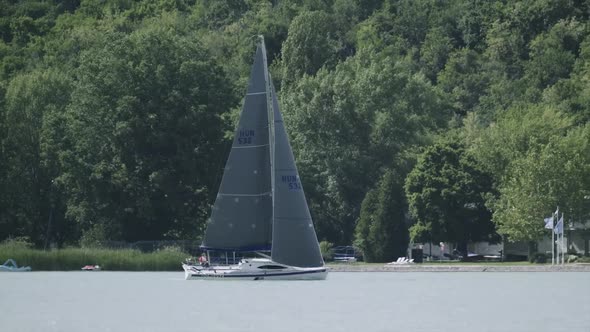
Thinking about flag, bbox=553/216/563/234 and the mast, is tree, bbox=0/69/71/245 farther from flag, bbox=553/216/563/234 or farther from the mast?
flag, bbox=553/216/563/234

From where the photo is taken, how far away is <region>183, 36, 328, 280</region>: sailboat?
217 feet

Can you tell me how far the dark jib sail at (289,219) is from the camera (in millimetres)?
65312

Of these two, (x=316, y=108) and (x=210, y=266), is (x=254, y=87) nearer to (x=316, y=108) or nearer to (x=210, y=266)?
(x=210, y=266)

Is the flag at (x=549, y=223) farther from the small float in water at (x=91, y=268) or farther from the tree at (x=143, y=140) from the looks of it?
the small float in water at (x=91, y=268)

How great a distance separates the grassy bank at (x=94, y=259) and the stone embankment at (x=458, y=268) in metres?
9.71

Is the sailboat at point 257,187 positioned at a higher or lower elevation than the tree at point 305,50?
lower

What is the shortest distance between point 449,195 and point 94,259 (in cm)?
→ 2332

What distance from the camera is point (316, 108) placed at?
103 meters

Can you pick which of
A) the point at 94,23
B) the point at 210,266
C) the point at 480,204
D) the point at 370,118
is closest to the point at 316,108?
the point at 370,118

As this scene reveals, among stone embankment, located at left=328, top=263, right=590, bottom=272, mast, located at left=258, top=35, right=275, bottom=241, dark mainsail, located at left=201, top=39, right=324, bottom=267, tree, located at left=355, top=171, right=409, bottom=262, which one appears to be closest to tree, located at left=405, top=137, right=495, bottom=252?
tree, located at left=355, top=171, right=409, bottom=262

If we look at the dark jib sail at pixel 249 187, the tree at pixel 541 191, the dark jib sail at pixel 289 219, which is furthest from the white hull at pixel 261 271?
the tree at pixel 541 191

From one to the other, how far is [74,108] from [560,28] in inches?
2094

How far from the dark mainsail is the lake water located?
2281mm

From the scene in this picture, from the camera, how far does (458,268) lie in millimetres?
83750
